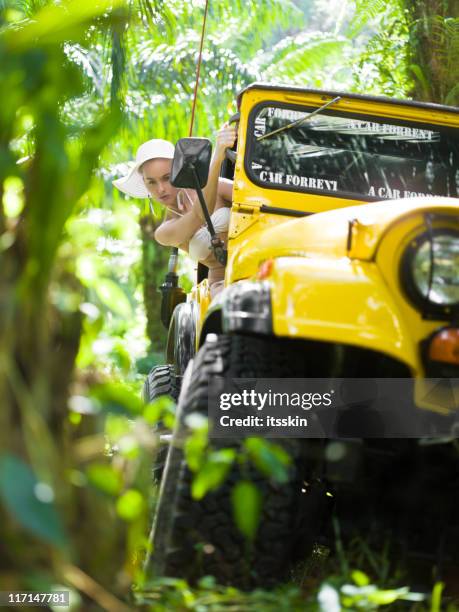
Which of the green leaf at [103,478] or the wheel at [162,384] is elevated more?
the wheel at [162,384]

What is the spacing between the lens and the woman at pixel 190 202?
4973 millimetres

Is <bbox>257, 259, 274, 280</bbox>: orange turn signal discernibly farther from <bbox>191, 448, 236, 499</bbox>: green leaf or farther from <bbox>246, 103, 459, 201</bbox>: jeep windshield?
<bbox>246, 103, 459, 201</bbox>: jeep windshield

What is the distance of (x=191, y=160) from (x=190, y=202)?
124cm

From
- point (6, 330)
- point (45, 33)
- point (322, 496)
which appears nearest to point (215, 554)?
point (322, 496)

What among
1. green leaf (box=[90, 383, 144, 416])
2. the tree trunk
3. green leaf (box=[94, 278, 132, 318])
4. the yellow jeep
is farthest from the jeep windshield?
the tree trunk

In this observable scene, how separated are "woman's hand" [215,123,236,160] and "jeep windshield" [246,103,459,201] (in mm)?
206

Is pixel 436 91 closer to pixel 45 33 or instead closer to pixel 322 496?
pixel 322 496

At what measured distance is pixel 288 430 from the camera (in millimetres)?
3221

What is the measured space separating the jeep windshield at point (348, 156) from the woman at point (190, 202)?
267mm

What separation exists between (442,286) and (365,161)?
5.99ft

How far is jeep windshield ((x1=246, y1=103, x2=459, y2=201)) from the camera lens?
4742mm

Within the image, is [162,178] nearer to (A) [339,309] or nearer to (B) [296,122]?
(B) [296,122]

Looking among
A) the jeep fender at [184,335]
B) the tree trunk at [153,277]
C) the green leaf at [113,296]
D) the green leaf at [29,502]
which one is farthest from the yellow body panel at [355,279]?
the tree trunk at [153,277]

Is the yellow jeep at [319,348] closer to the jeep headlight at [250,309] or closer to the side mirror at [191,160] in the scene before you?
the jeep headlight at [250,309]
